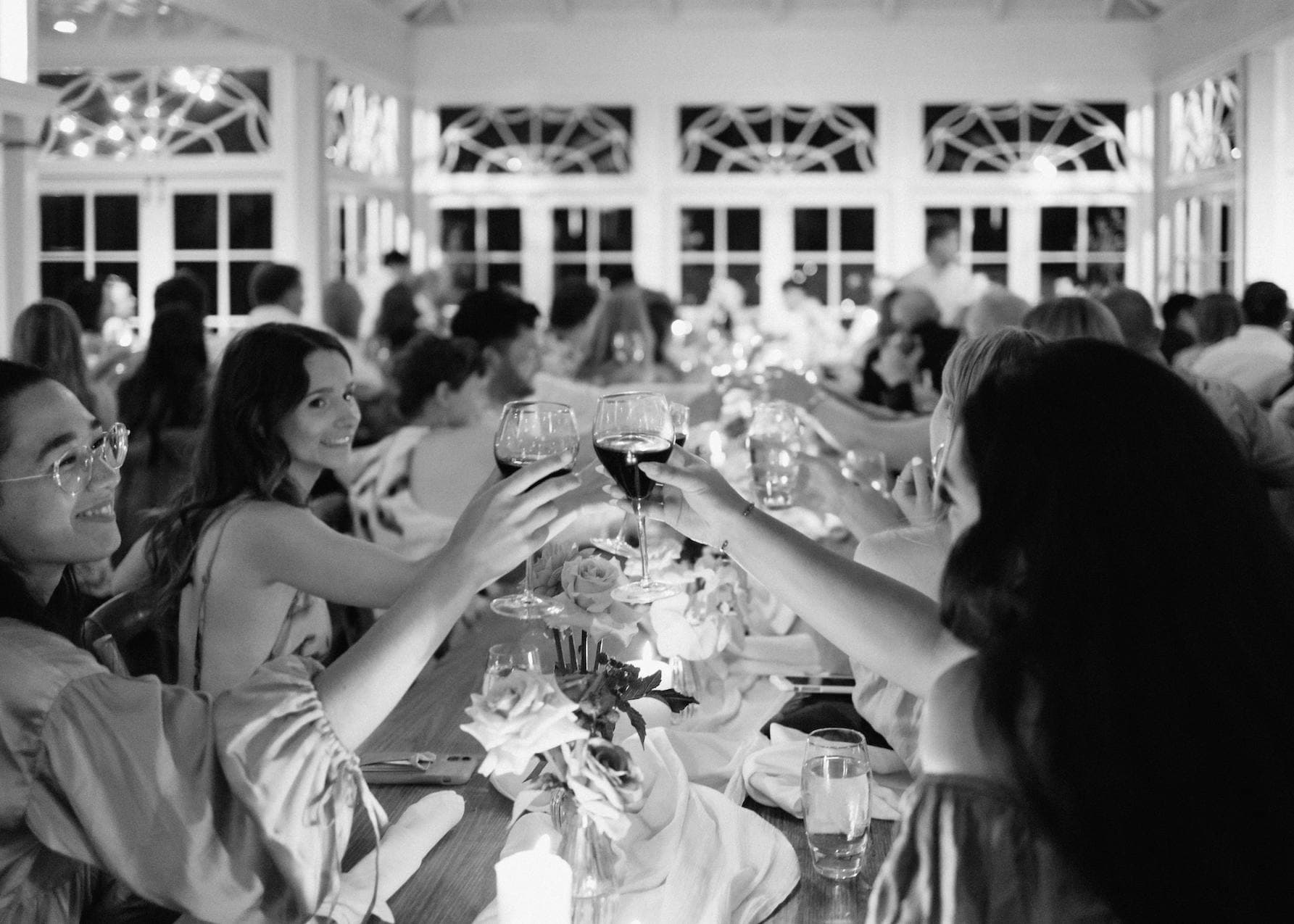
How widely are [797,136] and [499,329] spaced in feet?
22.1

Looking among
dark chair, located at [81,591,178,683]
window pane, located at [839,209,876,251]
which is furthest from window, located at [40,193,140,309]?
dark chair, located at [81,591,178,683]

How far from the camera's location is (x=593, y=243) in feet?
38.1

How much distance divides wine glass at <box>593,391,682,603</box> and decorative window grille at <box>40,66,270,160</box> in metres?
7.93

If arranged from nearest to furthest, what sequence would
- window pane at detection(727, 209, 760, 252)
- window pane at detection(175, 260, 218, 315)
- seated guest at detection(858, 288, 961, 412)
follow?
seated guest at detection(858, 288, 961, 412) < window pane at detection(175, 260, 218, 315) < window pane at detection(727, 209, 760, 252)

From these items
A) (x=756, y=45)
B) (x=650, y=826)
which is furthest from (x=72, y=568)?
(x=756, y=45)

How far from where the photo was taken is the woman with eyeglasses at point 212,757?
1.32 metres

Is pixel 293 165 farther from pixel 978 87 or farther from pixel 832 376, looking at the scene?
pixel 978 87

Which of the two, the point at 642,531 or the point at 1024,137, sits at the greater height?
the point at 1024,137

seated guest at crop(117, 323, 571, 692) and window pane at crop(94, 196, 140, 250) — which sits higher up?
window pane at crop(94, 196, 140, 250)

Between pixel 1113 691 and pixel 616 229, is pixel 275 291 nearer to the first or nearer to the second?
pixel 616 229

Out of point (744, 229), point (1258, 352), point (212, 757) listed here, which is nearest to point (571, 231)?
point (744, 229)

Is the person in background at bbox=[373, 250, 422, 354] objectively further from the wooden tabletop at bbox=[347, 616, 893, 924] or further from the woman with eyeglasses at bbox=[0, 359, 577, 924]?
the woman with eyeglasses at bbox=[0, 359, 577, 924]

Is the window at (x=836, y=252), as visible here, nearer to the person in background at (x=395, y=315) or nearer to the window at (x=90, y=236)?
the person in background at (x=395, y=315)

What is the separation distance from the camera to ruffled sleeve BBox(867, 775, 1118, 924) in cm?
106
